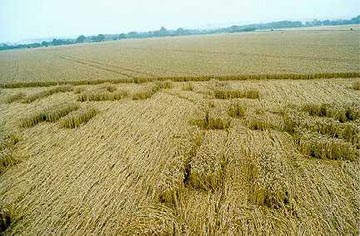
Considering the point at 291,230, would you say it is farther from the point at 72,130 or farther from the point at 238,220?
the point at 72,130

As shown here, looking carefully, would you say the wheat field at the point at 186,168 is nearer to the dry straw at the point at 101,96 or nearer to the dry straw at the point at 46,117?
the dry straw at the point at 46,117

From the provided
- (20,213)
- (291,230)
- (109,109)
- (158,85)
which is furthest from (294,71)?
(20,213)

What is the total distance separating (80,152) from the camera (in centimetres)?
894

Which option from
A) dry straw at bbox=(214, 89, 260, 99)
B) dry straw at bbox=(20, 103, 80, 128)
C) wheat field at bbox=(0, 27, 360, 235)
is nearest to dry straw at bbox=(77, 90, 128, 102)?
wheat field at bbox=(0, 27, 360, 235)

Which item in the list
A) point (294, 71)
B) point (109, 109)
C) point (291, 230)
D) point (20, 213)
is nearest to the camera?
point (291, 230)

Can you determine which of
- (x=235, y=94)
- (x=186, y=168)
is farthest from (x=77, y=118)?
(x=235, y=94)

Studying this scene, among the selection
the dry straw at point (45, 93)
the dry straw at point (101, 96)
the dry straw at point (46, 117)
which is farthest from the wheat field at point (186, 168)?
the dry straw at point (45, 93)

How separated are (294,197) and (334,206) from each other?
715mm

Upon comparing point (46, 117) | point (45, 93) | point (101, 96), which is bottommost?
point (45, 93)

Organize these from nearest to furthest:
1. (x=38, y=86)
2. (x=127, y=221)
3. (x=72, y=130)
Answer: (x=127, y=221)
(x=72, y=130)
(x=38, y=86)

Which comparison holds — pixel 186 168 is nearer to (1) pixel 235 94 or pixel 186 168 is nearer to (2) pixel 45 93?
(1) pixel 235 94

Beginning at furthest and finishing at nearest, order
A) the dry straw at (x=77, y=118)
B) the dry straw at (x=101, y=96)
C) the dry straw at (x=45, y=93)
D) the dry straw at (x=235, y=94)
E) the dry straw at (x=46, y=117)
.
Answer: the dry straw at (x=45, y=93) → the dry straw at (x=101, y=96) → the dry straw at (x=235, y=94) → the dry straw at (x=46, y=117) → the dry straw at (x=77, y=118)

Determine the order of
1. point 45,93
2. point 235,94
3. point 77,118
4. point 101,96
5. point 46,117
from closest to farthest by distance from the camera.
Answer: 1. point 77,118
2. point 46,117
3. point 235,94
4. point 101,96
5. point 45,93

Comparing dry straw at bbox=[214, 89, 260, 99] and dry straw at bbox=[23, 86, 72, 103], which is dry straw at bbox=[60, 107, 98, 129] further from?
dry straw at bbox=[214, 89, 260, 99]
